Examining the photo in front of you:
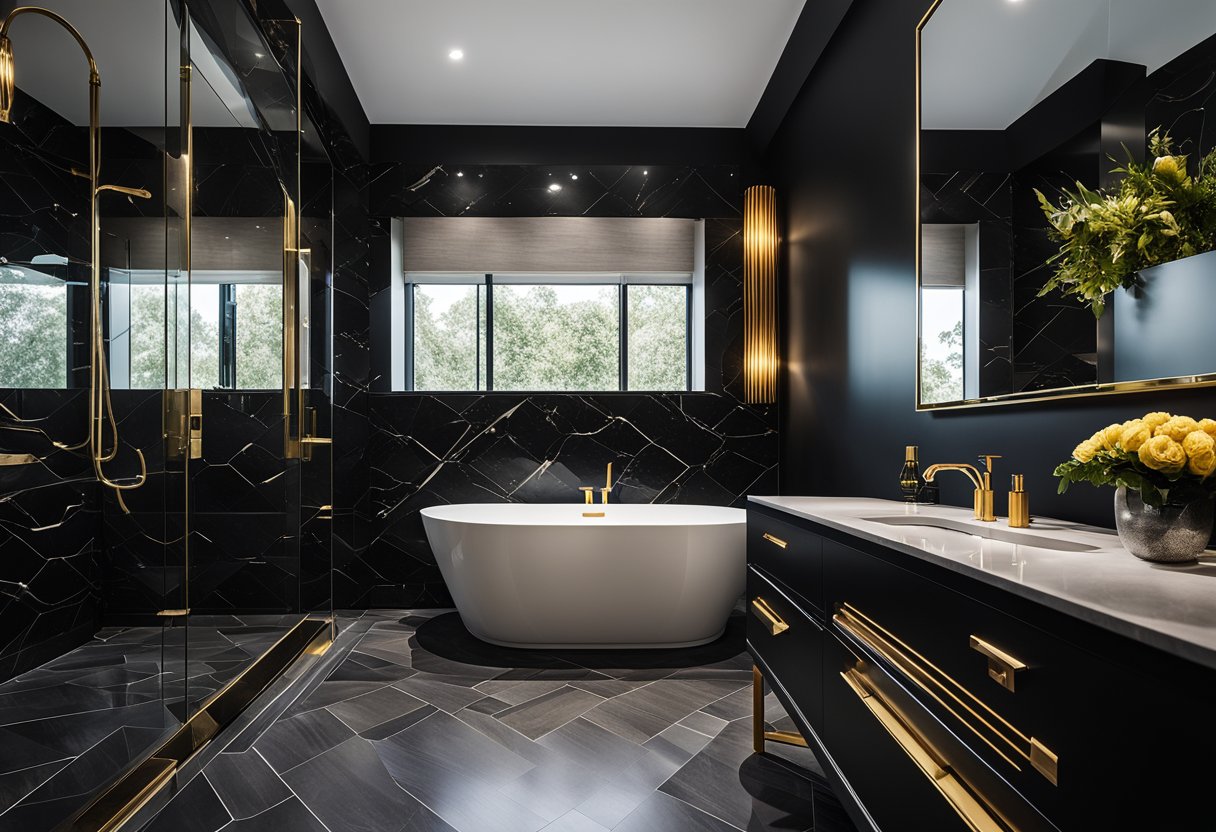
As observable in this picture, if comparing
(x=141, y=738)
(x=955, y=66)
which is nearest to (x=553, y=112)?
(x=955, y=66)

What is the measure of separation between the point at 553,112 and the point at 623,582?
8.63ft

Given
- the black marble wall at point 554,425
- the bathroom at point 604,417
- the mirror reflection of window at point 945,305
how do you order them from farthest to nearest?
the black marble wall at point 554,425
the mirror reflection of window at point 945,305
the bathroom at point 604,417

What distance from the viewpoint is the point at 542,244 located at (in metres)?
4.35

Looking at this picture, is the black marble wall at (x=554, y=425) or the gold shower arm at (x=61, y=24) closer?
the gold shower arm at (x=61, y=24)

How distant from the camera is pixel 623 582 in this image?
3107mm

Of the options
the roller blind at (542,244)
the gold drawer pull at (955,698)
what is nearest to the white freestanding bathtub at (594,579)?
the gold drawer pull at (955,698)

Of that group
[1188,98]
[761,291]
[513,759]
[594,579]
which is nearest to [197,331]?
[513,759]

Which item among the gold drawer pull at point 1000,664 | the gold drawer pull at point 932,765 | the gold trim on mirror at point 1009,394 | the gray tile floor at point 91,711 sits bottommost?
the gray tile floor at point 91,711

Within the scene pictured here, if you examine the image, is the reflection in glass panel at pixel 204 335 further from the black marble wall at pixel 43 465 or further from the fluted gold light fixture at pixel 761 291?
the fluted gold light fixture at pixel 761 291

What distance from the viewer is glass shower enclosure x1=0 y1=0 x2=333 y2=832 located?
1.53 metres

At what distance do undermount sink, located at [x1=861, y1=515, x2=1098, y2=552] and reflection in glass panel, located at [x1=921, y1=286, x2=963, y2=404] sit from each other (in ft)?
1.47

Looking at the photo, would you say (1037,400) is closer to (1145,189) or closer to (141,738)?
(1145,189)

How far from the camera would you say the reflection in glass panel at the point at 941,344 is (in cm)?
203

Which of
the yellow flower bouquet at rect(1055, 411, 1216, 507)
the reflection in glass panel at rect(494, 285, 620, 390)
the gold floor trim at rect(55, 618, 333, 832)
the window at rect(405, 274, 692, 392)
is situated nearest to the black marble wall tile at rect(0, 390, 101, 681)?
the gold floor trim at rect(55, 618, 333, 832)
